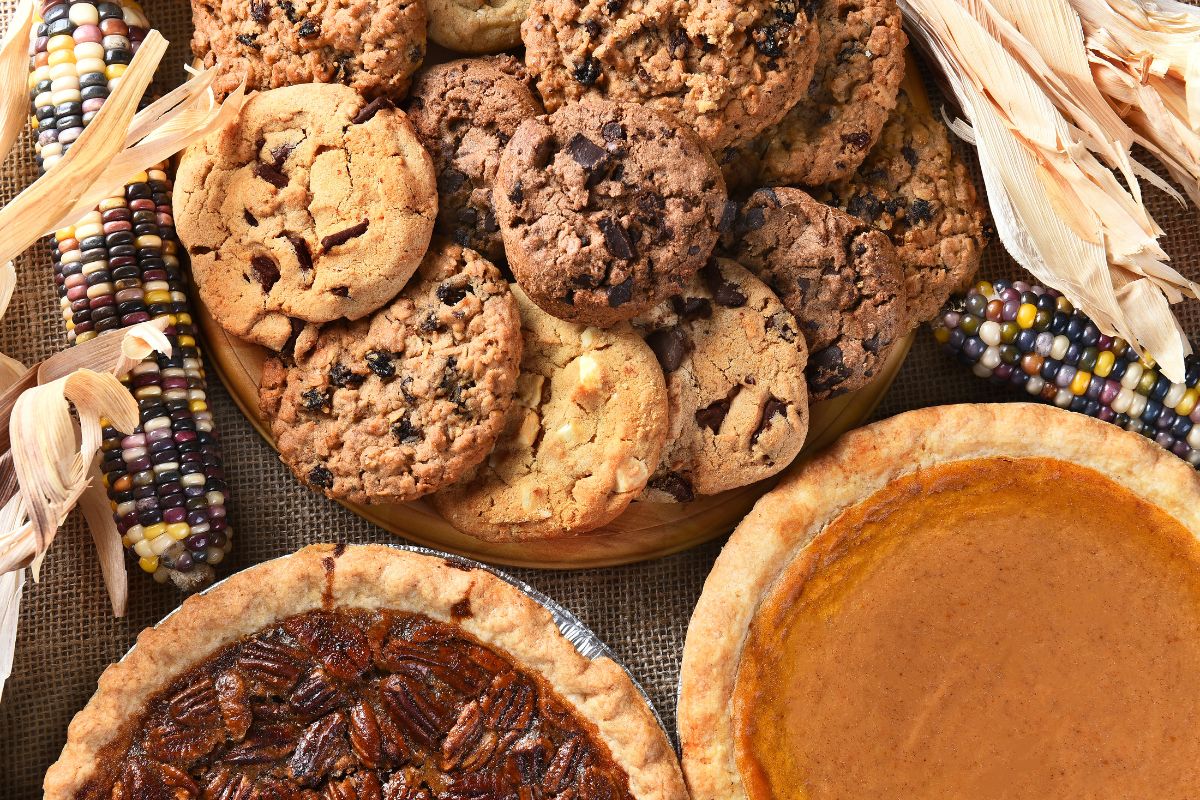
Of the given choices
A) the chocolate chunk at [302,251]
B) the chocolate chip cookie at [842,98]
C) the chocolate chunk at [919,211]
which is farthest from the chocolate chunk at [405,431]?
the chocolate chunk at [919,211]

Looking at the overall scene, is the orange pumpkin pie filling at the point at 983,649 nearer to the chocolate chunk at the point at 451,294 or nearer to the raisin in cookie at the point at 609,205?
the raisin in cookie at the point at 609,205

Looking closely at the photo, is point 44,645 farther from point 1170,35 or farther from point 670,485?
point 1170,35

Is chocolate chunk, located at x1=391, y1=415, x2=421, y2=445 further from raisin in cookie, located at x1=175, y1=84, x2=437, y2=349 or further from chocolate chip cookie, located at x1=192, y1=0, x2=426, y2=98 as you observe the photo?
chocolate chip cookie, located at x1=192, y1=0, x2=426, y2=98

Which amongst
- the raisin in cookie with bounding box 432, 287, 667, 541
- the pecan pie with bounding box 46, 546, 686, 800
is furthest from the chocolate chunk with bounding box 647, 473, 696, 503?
the pecan pie with bounding box 46, 546, 686, 800

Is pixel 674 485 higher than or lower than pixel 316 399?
lower

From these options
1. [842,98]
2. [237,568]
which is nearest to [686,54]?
[842,98]

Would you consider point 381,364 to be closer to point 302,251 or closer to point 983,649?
point 302,251
